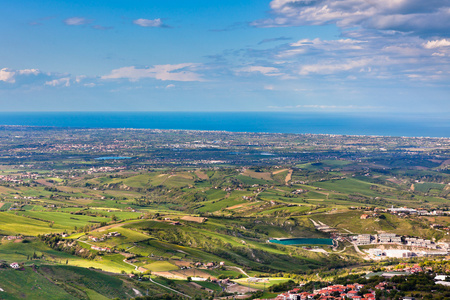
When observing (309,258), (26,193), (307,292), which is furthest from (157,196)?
(307,292)

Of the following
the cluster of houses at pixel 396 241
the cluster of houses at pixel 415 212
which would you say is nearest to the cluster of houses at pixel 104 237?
the cluster of houses at pixel 396 241

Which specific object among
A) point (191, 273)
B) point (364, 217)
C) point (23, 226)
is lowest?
point (191, 273)

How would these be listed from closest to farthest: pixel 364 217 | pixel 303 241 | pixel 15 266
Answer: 1. pixel 15 266
2. pixel 303 241
3. pixel 364 217

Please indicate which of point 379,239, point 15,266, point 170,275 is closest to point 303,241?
point 379,239

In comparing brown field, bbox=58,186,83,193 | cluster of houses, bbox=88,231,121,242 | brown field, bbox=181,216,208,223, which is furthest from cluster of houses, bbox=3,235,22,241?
brown field, bbox=58,186,83,193

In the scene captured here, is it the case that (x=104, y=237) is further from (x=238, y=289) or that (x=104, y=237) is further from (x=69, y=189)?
(x=69, y=189)

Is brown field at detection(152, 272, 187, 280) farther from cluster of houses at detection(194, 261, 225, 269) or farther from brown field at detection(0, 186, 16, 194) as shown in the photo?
brown field at detection(0, 186, 16, 194)

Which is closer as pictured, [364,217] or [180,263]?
[180,263]

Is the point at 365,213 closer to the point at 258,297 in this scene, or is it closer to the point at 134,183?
the point at 258,297

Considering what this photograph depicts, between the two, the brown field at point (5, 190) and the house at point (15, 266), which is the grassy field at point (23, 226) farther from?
the brown field at point (5, 190)
